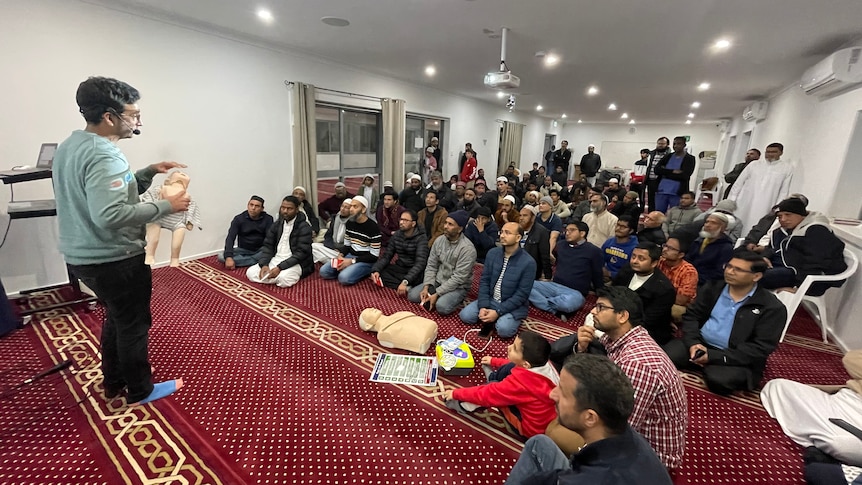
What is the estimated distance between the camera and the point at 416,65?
580 centimetres

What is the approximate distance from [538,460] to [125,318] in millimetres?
2024

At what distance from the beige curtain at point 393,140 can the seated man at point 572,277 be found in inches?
170

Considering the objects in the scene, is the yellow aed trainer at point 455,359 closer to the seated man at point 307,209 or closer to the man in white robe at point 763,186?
the seated man at point 307,209

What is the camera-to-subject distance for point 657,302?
2.75 m

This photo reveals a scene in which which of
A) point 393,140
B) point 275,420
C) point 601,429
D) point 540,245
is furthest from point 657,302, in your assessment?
point 393,140

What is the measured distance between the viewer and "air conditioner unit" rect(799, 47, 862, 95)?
356 centimetres

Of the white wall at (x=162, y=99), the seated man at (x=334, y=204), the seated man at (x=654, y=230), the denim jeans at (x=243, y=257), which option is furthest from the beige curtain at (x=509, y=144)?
the denim jeans at (x=243, y=257)

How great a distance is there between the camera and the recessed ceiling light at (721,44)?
4.04 metres

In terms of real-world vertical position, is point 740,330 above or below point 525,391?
above

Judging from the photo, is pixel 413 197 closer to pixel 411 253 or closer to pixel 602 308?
Result: pixel 411 253

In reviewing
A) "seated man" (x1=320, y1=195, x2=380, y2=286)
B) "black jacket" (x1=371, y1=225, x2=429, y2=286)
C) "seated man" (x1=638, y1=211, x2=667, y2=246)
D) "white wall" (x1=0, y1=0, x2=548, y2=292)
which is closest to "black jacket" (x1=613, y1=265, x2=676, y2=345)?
"seated man" (x1=638, y1=211, x2=667, y2=246)

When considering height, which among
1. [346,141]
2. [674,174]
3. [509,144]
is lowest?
[674,174]

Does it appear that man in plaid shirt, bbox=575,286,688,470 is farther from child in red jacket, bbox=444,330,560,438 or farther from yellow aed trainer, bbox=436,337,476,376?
yellow aed trainer, bbox=436,337,476,376

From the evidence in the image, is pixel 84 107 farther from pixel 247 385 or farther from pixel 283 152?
pixel 283 152
